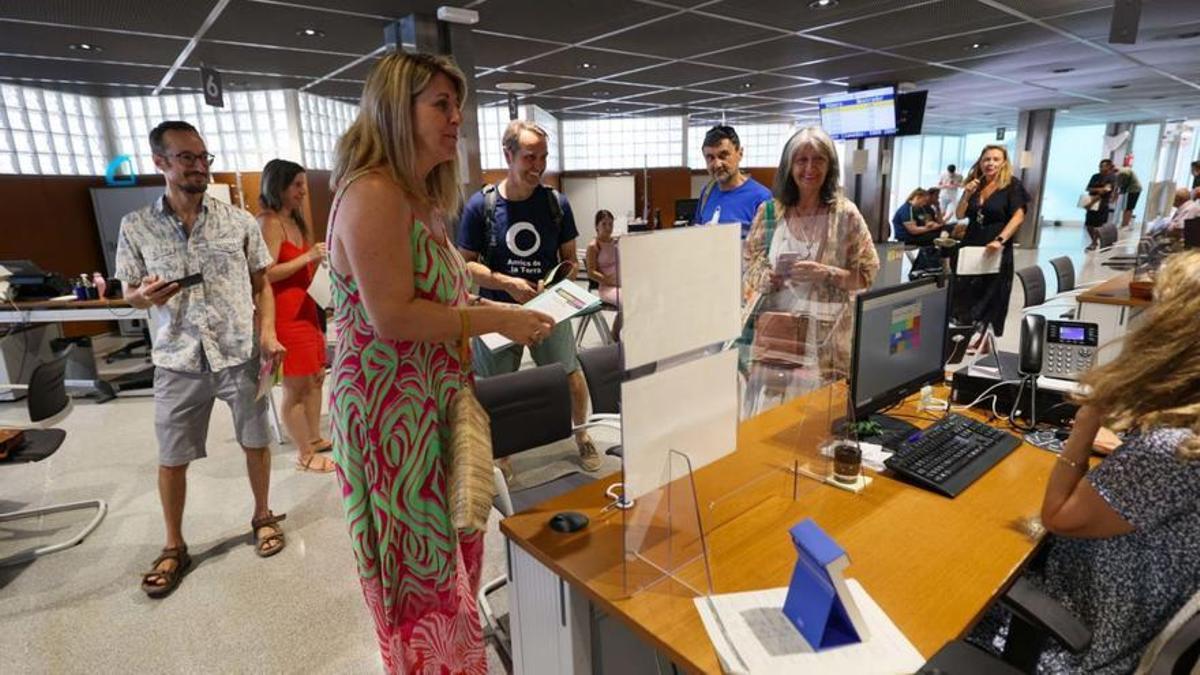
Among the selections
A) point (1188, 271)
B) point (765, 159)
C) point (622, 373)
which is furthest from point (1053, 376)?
point (765, 159)

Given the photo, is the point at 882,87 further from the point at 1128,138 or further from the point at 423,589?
the point at 1128,138

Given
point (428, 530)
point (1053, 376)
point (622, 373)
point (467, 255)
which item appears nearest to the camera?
point (622, 373)

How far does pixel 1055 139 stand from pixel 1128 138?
2.37 m

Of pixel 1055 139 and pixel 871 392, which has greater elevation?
pixel 1055 139

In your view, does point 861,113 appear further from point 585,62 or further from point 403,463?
point 403,463

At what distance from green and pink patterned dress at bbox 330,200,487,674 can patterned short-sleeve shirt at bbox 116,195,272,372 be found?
4.27 feet

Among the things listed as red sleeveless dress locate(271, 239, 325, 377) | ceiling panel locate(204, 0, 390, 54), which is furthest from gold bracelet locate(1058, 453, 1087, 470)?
ceiling panel locate(204, 0, 390, 54)

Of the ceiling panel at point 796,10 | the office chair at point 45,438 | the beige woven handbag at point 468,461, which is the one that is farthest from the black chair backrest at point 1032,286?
the office chair at point 45,438

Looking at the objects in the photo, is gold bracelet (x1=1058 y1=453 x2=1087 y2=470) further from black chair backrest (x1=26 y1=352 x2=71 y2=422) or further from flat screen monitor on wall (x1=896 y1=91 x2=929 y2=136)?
flat screen monitor on wall (x1=896 y1=91 x2=929 y2=136)

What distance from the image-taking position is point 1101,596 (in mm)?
1153

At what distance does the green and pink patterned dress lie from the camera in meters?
1.29

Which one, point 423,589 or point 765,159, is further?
point 765,159

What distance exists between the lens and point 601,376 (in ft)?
7.45

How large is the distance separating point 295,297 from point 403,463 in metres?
2.19
